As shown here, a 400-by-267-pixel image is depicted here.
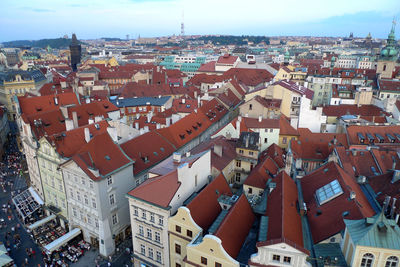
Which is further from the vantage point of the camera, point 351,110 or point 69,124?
point 351,110

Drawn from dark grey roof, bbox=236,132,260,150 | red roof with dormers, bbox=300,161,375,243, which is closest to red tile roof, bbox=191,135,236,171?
dark grey roof, bbox=236,132,260,150

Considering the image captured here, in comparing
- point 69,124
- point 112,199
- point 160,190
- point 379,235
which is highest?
Answer: point 69,124

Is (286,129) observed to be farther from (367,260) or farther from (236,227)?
(367,260)

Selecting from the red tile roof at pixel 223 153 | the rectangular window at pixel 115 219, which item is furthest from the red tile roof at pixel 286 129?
the rectangular window at pixel 115 219

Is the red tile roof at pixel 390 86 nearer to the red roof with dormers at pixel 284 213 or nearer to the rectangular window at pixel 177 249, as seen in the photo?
the red roof with dormers at pixel 284 213

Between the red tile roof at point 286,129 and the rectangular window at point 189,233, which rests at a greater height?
the red tile roof at point 286,129

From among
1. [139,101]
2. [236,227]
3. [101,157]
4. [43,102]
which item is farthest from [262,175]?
[139,101]

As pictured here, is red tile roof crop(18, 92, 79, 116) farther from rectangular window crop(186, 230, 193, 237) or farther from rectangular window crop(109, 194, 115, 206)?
rectangular window crop(186, 230, 193, 237)
